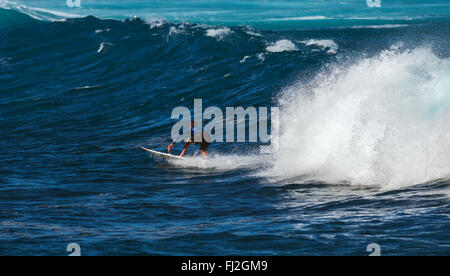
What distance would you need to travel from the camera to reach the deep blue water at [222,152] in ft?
38.2

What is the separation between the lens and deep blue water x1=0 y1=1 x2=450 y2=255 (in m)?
11.6

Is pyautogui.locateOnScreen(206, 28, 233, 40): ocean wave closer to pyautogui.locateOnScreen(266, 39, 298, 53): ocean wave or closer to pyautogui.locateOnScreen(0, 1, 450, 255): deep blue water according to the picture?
pyautogui.locateOnScreen(0, 1, 450, 255): deep blue water

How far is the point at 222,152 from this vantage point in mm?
20547

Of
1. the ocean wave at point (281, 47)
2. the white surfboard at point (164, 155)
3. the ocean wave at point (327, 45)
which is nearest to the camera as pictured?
the white surfboard at point (164, 155)

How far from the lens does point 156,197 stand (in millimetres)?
15227

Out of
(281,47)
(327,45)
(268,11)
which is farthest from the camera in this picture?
(268,11)

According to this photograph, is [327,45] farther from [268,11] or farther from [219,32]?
[268,11]

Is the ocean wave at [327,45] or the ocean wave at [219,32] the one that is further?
the ocean wave at [219,32]

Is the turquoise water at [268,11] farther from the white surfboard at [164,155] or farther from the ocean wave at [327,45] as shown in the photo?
the white surfboard at [164,155]

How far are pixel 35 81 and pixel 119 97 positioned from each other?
5.24 meters

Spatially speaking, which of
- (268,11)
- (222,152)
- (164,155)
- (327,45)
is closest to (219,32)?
(327,45)

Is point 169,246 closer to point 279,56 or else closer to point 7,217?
point 7,217

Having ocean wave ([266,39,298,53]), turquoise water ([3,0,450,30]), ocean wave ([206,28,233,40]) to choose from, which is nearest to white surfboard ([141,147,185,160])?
ocean wave ([266,39,298,53])

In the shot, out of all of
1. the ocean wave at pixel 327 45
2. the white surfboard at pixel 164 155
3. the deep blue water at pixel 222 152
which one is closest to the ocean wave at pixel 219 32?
the deep blue water at pixel 222 152
